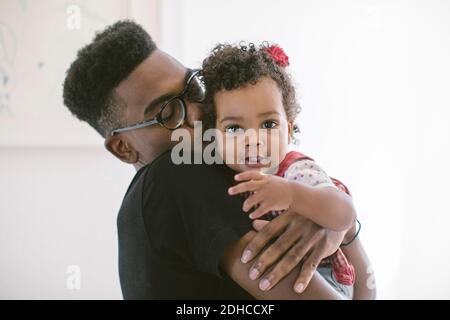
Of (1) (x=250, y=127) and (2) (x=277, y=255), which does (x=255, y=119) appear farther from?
(2) (x=277, y=255)

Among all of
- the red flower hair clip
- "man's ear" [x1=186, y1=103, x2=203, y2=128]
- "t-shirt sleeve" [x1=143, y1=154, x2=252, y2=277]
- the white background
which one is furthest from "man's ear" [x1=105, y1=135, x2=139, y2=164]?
the white background

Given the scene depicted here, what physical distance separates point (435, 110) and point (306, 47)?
49cm

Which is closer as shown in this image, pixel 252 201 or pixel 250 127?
pixel 252 201

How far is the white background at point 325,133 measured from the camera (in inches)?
62.7

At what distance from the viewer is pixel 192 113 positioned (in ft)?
3.27

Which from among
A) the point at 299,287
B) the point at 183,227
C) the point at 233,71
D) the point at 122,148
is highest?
the point at 233,71

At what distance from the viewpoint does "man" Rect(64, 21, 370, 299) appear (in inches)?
31.2

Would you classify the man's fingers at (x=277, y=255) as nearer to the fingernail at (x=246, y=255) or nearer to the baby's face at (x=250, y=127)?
the fingernail at (x=246, y=255)

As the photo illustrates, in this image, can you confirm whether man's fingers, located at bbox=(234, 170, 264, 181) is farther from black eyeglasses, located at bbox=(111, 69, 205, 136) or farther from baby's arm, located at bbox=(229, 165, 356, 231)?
black eyeglasses, located at bbox=(111, 69, 205, 136)

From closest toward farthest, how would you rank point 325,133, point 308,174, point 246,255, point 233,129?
point 246,255
point 308,174
point 233,129
point 325,133

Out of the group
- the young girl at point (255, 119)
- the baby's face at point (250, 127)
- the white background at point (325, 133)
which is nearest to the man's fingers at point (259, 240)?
the young girl at point (255, 119)

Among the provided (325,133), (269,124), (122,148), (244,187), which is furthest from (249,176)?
(325,133)

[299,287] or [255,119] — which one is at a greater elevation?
[255,119]

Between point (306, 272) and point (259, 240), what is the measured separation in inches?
4.1
